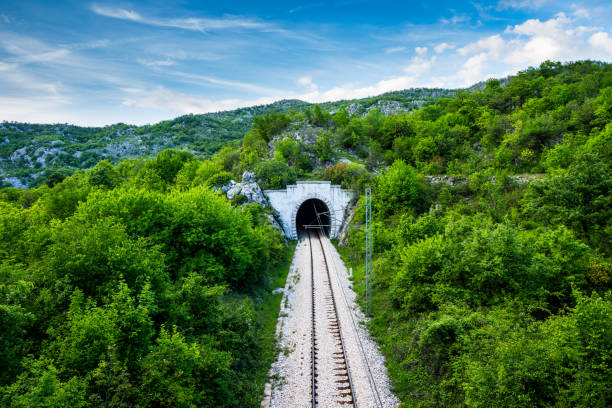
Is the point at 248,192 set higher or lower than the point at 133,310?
higher

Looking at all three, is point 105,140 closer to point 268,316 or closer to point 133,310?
point 268,316

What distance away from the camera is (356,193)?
131 feet

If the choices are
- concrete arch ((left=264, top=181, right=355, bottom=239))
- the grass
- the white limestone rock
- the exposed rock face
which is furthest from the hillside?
the grass

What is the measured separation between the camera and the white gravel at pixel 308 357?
11719mm

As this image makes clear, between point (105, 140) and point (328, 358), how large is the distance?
555 ft

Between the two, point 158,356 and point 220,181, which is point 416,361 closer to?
point 158,356

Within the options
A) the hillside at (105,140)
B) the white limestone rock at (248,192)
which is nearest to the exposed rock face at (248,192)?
the white limestone rock at (248,192)

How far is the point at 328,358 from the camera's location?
46.3 feet

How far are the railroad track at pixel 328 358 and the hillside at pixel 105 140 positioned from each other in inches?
4028

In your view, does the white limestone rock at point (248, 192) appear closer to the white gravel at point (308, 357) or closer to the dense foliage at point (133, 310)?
the dense foliage at point (133, 310)

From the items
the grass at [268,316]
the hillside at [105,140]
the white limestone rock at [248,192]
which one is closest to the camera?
the grass at [268,316]

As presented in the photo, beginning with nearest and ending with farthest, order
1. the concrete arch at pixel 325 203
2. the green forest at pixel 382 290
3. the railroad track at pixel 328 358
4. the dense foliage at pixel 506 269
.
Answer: the green forest at pixel 382 290 → the dense foliage at pixel 506 269 → the railroad track at pixel 328 358 → the concrete arch at pixel 325 203

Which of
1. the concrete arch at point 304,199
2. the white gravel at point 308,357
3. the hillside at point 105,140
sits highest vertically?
the hillside at point 105,140

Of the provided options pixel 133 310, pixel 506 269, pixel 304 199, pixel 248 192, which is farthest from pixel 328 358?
pixel 304 199
